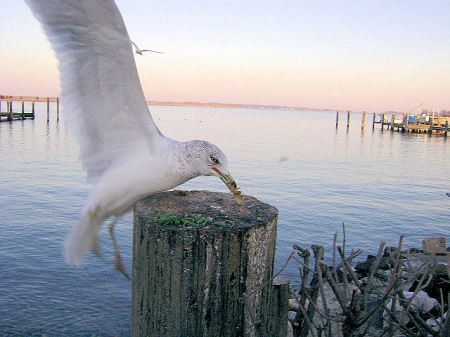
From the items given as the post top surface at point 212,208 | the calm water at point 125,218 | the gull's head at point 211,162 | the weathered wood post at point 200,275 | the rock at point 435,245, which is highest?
the gull's head at point 211,162

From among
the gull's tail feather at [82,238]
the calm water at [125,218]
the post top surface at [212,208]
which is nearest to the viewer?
the post top surface at [212,208]

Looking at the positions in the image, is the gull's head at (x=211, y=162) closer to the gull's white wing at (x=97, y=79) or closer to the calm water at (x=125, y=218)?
the gull's white wing at (x=97, y=79)

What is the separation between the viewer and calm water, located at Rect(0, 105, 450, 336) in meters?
A: 7.82

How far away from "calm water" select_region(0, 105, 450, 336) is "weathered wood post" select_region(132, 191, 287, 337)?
99.9 inches

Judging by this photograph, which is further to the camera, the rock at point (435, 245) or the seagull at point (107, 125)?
the rock at point (435, 245)

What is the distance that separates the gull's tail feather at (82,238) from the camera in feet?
13.2

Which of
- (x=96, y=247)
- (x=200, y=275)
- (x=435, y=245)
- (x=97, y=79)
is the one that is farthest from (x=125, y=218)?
(x=200, y=275)

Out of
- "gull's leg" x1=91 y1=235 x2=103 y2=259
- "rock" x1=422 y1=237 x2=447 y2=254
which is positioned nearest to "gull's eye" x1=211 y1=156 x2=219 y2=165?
"gull's leg" x1=91 y1=235 x2=103 y2=259

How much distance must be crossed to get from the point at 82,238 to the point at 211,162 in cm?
Result: 130

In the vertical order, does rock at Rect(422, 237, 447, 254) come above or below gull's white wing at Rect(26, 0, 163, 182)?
below

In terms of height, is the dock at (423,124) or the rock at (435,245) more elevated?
the dock at (423,124)

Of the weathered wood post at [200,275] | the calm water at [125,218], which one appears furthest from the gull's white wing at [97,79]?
the weathered wood post at [200,275]

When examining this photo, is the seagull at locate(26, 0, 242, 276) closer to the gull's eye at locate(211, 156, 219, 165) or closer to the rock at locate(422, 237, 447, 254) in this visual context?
the gull's eye at locate(211, 156, 219, 165)

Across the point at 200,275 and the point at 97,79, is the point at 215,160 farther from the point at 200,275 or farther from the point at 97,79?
the point at 200,275
